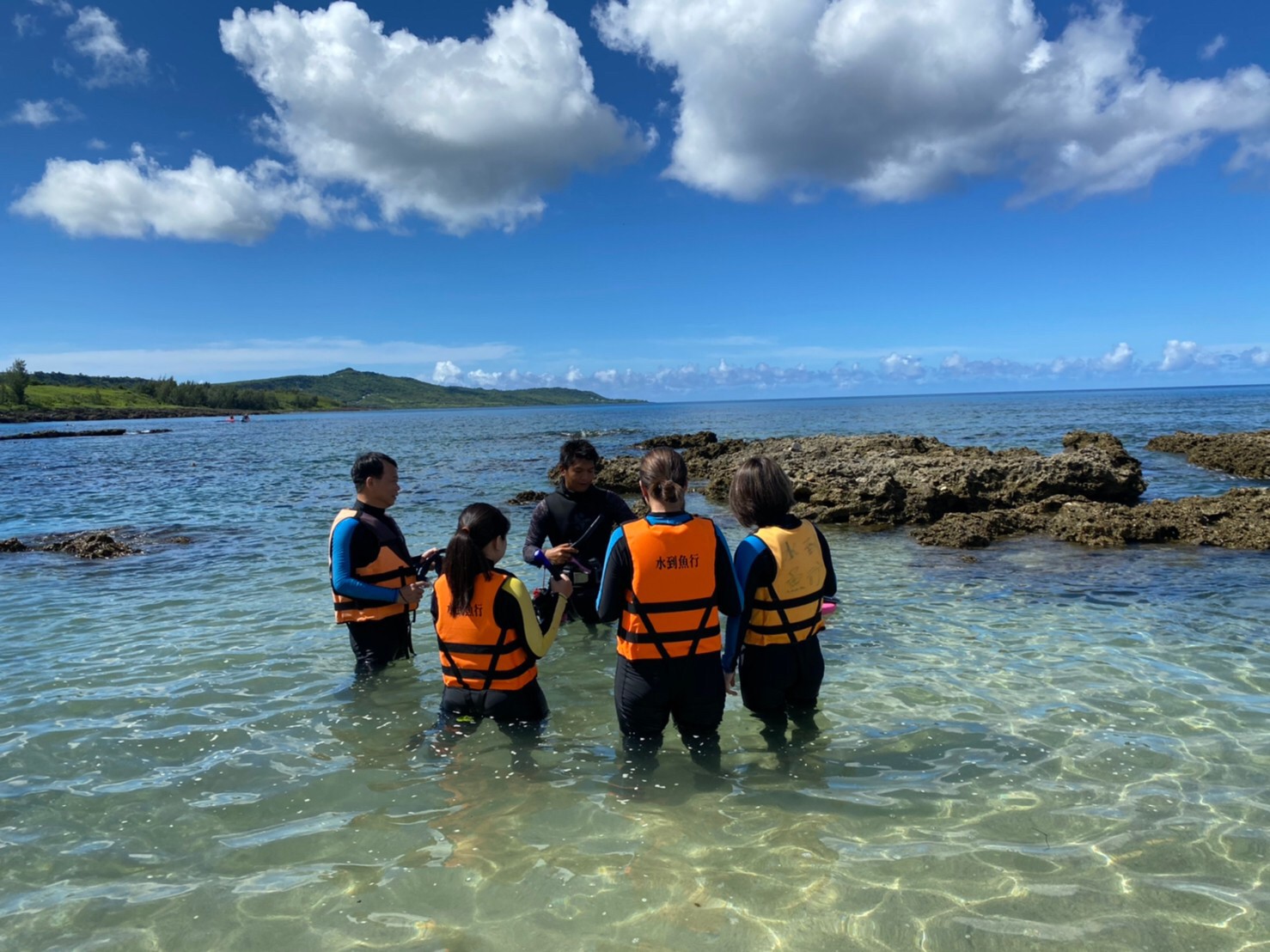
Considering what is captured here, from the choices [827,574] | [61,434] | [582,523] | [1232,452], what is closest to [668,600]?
[827,574]

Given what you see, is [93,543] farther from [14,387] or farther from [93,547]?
[14,387]

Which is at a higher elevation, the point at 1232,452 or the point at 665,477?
the point at 665,477

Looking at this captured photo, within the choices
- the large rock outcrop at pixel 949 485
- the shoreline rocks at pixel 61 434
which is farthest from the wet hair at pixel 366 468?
the shoreline rocks at pixel 61 434

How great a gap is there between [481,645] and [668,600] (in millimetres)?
1511

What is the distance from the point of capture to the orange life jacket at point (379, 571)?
21.7ft

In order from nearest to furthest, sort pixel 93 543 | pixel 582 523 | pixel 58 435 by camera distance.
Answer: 1. pixel 582 523
2. pixel 93 543
3. pixel 58 435

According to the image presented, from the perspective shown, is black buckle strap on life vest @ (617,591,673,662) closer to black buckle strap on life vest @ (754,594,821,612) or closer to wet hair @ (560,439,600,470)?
black buckle strap on life vest @ (754,594,821,612)

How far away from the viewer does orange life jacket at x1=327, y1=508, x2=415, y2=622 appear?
6613 millimetres

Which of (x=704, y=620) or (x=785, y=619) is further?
(x=785, y=619)

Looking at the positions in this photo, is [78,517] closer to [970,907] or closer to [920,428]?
[970,907]

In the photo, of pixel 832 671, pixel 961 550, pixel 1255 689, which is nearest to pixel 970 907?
pixel 832 671

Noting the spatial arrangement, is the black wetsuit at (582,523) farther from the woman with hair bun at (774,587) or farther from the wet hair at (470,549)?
the woman with hair bun at (774,587)

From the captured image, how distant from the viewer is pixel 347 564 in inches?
257

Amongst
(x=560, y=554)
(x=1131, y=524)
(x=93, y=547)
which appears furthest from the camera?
(x=93, y=547)
